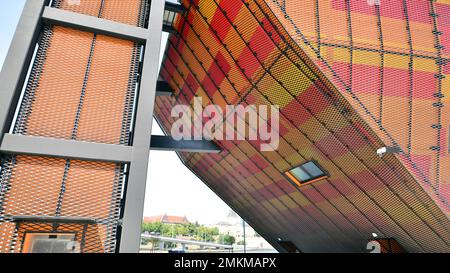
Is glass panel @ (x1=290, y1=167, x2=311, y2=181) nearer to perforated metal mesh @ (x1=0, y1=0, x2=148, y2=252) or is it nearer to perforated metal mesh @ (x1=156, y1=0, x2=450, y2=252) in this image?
perforated metal mesh @ (x1=156, y1=0, x2=450, y2=252)

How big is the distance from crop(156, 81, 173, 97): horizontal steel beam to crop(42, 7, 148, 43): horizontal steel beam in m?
13.1

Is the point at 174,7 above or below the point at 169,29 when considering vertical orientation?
below

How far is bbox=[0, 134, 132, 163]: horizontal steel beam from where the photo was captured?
231 inches

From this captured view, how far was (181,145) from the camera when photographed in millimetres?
18609

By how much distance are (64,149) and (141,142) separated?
1.59 meters

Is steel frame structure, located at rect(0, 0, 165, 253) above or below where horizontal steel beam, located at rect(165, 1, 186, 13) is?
below

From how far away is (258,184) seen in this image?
808 inches

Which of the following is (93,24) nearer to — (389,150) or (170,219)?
(389,150)

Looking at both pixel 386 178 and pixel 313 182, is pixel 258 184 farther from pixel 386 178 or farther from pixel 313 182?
pixel 386 178

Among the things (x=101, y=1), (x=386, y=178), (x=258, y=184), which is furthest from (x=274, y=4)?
(x=258, y=184)

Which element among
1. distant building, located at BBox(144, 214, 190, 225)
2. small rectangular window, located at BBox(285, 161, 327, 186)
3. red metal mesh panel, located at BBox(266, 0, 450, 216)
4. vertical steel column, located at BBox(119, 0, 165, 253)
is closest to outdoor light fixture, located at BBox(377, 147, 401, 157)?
red metal mesh panel, located at BBox(266, 0, 450, 216)

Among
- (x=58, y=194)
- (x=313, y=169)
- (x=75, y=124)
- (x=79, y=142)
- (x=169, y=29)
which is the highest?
(x=169, y=29)

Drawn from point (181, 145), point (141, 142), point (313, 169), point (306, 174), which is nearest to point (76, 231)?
point (141, 142)

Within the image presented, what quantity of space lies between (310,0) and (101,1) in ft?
22.3
